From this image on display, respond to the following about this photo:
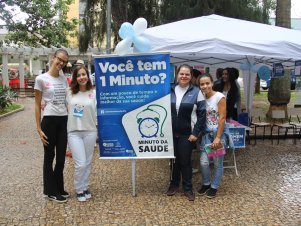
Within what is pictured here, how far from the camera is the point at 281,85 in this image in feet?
43.1

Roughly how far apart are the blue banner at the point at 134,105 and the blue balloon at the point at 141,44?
1.30ft

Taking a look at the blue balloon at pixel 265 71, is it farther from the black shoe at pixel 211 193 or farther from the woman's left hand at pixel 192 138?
the woman's left hand at pixel 192 138

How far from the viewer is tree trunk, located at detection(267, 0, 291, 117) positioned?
42.9 ft

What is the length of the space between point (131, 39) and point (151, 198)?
81.9 inches

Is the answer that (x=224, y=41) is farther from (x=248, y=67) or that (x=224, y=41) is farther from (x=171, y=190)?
(x=248, y=67)

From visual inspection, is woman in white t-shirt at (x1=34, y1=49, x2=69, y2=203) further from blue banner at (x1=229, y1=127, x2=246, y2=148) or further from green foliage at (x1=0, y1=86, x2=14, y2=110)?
green foliage at (x1=0, y1=86, x2=14, y2=110)

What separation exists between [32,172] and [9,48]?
69.2 feet

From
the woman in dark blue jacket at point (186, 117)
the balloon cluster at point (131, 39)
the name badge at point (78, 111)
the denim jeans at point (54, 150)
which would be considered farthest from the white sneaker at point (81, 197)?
the balloon cluster at point (131, 39)

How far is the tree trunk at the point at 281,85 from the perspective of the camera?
13.1 meters

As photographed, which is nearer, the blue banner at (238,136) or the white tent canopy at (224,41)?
the white tent canopy at (224,41)

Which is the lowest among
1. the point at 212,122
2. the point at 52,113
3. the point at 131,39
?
the point at 212,122

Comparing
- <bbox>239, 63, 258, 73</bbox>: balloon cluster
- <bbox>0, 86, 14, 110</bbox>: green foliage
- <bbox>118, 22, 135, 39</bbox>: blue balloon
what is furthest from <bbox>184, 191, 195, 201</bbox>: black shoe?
<bbox>0, 86, 14, 110</bbox>: green foliage

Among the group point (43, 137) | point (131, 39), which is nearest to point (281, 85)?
point (131, 39)

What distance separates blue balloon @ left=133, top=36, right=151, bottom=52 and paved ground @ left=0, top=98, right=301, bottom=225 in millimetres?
1933
